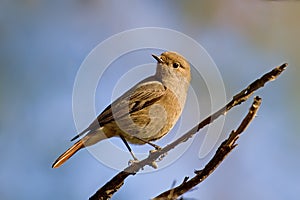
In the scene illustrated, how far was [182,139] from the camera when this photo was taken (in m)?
0.75

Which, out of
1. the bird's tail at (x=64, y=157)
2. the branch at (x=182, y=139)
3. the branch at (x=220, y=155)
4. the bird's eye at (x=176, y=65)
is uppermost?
the bird's eye at (x=176, y=65)

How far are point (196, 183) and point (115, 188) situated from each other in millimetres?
158

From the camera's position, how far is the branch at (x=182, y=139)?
689 mm

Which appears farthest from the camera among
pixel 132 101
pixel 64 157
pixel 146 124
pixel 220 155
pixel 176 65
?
pixel 176 65

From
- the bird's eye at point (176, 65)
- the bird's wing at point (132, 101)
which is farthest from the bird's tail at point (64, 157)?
the bird's eye at point (176, 65)

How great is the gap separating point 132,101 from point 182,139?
957 millimetres

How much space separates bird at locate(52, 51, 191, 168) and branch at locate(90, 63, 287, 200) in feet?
1.36

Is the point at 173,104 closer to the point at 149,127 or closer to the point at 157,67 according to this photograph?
the point at 149,127

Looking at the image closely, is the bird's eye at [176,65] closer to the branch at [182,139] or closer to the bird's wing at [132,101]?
the bird's wing at [132,101]

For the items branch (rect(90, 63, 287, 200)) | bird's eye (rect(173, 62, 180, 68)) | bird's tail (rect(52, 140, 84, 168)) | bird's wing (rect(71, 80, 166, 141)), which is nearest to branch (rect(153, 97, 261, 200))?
branch (rect(90, 63, 287, 200))

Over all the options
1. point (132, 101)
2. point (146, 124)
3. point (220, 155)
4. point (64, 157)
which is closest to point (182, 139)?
point (220, 155)

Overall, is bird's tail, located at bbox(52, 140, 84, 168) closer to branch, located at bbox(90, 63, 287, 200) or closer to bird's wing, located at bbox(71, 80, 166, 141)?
bird's wing, located at bbox(71, 80, 166, 141)

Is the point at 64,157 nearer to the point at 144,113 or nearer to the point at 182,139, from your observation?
the point at 144,113

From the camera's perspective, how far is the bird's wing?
1532 millimetres
